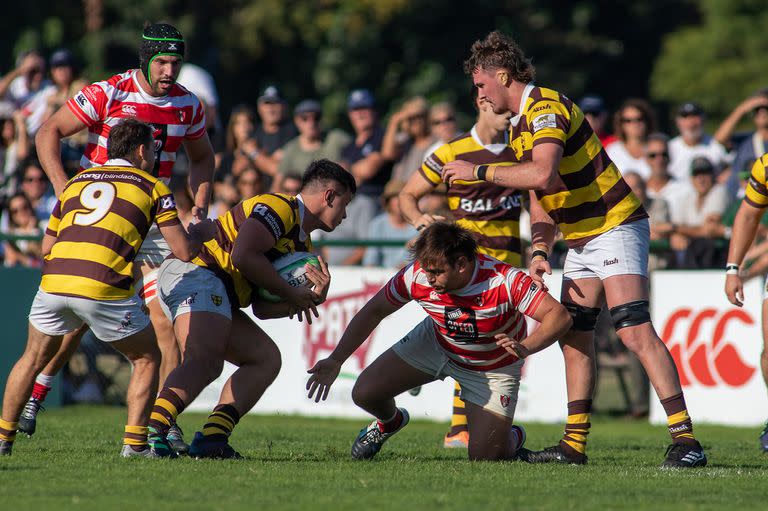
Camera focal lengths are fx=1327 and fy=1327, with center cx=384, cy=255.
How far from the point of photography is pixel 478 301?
7.84m

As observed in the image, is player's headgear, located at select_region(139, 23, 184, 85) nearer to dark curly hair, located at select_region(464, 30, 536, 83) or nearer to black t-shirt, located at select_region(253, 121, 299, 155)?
dark curly hair, located at select_region(464, 30, 536, 83)

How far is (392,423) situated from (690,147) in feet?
25.3

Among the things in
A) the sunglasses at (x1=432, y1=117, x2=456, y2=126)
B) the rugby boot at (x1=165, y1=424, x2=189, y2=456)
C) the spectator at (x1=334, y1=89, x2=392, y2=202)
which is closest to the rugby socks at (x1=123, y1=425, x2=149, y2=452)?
the rugby boot at (x1=165, y1=424, x2=189, y2=456)

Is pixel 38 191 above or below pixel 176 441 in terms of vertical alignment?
above

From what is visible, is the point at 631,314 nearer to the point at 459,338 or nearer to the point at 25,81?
the point at 459,338

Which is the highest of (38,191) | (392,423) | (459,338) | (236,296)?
(38,191)

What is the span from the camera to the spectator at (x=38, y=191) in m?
14.9

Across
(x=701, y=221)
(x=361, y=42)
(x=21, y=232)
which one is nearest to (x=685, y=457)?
(x=701, y=221)

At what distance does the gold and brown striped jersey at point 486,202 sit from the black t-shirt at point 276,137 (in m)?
6.30

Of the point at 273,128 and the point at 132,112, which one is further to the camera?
the point at 273,128

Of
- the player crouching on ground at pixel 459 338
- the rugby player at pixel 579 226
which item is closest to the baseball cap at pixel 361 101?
the rugby player at pixel 579 226

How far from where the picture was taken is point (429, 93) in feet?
98.8

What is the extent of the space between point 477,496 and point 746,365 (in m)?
6.08

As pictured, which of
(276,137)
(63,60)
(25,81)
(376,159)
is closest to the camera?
(376,159)
